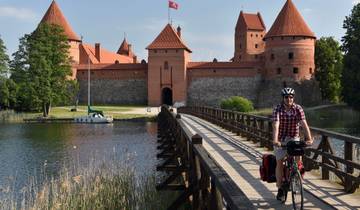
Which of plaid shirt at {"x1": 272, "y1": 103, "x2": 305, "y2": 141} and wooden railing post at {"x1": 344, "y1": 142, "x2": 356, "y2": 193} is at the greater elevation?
plaid shirt at {"x1": 272, "y1": 103, "x2": 305, "y2": 141}

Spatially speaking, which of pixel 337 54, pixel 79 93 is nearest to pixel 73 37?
pixel 79 93

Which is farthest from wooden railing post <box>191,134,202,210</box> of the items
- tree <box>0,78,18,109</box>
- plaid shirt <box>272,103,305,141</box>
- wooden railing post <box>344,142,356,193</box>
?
tree <box>0,78,18,109</box>

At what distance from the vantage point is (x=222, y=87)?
5238 cm

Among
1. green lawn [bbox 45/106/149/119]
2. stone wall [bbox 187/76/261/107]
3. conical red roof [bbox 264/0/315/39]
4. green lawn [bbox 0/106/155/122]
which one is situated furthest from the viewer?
stone wall [bbox 187/76/261/107]

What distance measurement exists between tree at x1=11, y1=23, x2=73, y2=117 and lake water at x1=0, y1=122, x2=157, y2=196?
508 inches

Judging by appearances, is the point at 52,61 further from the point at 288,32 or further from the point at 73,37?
the point at 288,32

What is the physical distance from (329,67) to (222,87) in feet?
39.9

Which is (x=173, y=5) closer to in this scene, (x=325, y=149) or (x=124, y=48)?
(x=124, y=48)

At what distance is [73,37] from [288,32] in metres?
24.3

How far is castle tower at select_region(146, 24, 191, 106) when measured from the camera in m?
52.0

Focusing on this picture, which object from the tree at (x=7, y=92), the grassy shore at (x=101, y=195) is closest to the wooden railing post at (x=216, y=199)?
Answer: the grassy shore at (x=101, y=195)

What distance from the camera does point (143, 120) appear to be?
40.3 m

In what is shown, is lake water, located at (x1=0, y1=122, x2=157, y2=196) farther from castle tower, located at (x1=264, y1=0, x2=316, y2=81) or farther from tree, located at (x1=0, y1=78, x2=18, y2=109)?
castle tower, located at (x1=264, y1=0, x2=316, y2=81)

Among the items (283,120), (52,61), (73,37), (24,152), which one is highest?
(73,37)
